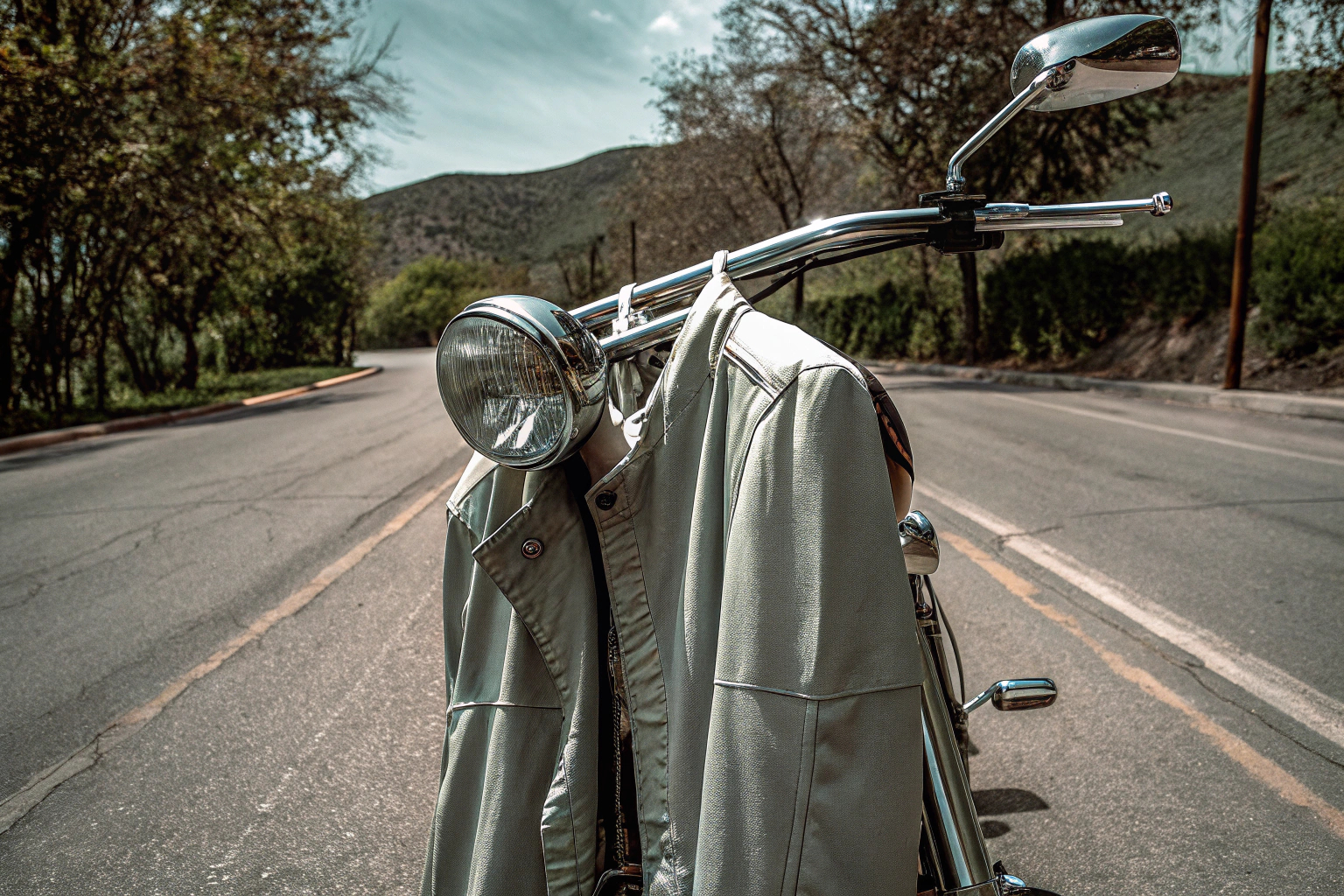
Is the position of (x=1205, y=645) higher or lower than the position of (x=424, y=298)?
lower

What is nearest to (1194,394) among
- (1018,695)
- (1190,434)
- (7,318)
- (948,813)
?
(1190,434)

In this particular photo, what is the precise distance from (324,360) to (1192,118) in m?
48.3

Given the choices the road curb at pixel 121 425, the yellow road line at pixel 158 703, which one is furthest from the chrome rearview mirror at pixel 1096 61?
the road curb at pixel 121 425

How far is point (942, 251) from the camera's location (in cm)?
169

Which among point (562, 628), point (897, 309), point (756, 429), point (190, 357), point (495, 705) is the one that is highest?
point (897, 309)

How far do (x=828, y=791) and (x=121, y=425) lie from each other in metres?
14.9

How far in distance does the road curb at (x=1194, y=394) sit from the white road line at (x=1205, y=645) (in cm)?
679

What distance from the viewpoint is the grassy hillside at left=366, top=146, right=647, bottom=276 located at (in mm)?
123500

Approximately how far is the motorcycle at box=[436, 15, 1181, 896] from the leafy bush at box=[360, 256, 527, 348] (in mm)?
75347

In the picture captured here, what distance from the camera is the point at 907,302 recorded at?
24641 millimetres

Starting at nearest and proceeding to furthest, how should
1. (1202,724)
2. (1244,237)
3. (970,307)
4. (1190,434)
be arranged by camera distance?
1. (1202,724)
2. (1190,434)
3. (1244,237)
4. (970,307)

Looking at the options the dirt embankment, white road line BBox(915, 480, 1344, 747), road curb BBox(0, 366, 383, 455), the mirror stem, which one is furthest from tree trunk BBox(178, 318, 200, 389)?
the mirror stem

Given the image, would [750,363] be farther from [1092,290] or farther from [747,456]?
[1092,290]

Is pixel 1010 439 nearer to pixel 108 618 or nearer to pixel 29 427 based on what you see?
pixel 108 618
